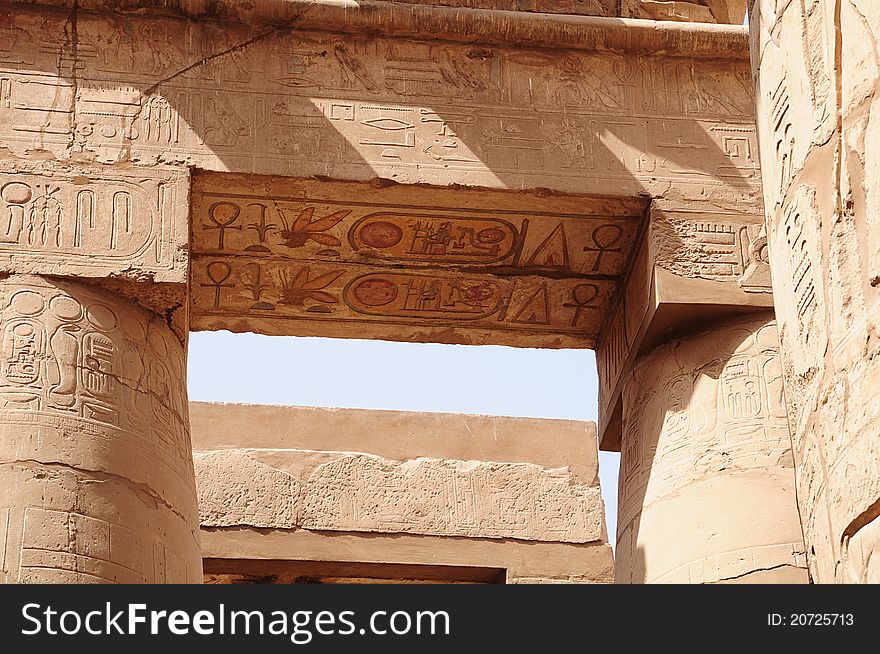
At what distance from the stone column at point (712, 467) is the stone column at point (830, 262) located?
249cm

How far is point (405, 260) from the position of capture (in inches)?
230

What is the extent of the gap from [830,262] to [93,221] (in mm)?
3332

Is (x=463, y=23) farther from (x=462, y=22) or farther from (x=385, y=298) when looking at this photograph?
(x=385, y=298)

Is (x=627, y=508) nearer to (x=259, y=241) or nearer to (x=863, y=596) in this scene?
(x=259, y=241)

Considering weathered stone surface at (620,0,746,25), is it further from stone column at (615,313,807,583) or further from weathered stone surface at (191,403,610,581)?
weathered stone surface at (191,403,610,581)

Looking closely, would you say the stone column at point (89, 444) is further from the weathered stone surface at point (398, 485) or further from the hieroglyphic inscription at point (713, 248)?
the weathered stone surface at point (398, 485)

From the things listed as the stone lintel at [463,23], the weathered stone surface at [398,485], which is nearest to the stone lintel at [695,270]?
the stone lintel at [463,23]

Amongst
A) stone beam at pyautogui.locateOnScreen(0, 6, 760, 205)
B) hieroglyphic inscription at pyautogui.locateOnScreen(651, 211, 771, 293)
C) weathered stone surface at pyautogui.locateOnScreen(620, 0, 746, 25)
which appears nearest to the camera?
stone beam at pyautogui.locateOnScreen(0, 6, 760, 205)

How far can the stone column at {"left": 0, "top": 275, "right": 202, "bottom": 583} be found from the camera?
4535 millimetres

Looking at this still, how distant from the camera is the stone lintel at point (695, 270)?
5477 millimetres

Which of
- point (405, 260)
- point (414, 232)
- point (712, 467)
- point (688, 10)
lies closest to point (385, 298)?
point (405, 260)

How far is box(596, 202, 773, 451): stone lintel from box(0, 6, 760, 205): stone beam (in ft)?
0.36

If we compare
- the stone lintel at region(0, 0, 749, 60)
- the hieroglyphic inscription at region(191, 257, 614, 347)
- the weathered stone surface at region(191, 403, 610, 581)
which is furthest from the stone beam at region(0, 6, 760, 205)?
the weathered stone surface at region(191, 403, 610, 581)

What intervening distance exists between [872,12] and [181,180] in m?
3.39
